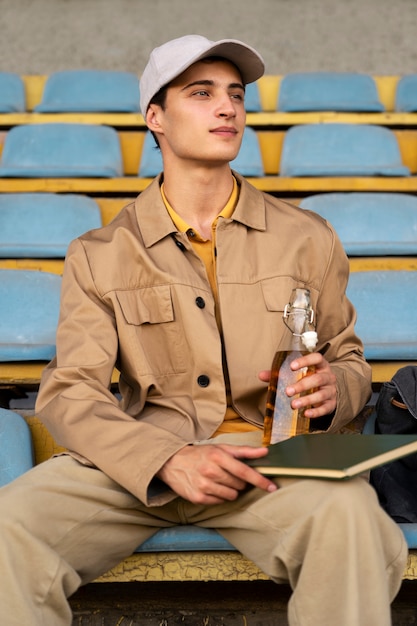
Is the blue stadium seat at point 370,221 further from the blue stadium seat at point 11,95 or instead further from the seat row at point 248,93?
the blue stadium seat at point 11,95

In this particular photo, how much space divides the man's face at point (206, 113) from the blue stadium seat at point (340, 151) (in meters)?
1.26

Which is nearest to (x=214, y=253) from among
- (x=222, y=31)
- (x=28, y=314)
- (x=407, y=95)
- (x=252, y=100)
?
(x=28, y=314)

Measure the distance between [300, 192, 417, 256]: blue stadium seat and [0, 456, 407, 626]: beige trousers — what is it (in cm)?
118

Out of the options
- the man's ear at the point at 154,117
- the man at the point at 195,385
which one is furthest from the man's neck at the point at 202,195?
the man's ear at the point at 154,117

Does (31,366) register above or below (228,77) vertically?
below

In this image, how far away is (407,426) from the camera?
1.34 m

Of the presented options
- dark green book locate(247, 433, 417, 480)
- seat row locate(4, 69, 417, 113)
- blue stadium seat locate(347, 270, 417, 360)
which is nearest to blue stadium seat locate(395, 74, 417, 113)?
seat row locate(4, 69, 417, 113)

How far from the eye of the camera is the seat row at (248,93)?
317 centimetres

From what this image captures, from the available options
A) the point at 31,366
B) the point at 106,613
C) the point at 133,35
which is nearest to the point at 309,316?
the point at 106,613

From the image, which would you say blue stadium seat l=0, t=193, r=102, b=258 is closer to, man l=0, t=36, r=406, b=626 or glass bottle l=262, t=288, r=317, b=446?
man l=0, t=36, r=406, b=626

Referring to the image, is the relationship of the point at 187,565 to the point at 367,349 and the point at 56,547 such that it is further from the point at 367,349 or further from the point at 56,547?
the point at 367,349

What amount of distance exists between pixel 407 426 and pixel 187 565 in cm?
38

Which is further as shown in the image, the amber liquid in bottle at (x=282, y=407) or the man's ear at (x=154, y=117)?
the man's ear at (x=154, y=117)

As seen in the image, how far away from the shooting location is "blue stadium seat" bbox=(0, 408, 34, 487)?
1.42m
